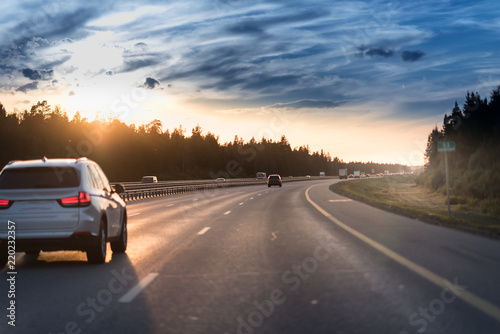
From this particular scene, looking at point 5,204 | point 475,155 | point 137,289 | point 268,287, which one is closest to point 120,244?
point 5,204

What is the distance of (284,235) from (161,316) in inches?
325

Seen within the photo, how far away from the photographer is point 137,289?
23.7 feet

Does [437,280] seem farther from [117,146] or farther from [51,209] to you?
[117,146]

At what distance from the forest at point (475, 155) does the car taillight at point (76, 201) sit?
29.9 meters

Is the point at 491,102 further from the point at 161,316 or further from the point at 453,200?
the point at 161,316

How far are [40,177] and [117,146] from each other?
11990cm

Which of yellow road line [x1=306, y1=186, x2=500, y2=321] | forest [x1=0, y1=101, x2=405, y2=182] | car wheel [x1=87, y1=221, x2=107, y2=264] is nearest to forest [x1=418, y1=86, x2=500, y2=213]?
yellow road line [x1=306, y1=186, x2=500, y2=321]

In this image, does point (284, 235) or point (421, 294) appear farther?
point (284, 235)

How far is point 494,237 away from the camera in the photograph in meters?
12.8

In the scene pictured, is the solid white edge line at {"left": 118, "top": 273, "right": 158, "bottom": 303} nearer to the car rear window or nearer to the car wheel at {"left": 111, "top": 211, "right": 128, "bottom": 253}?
the car rear window

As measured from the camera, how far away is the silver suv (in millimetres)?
8836

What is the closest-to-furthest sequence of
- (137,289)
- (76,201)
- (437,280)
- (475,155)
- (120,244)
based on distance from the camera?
(137,289)
(437,280)
(76,201)
(120,244)
(475,155)

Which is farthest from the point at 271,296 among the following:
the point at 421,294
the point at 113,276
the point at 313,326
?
the point at 113,276

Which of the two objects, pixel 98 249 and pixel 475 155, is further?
pixel 475 155
